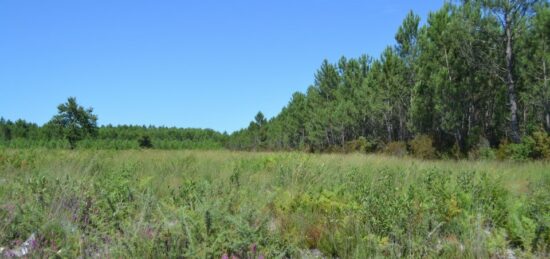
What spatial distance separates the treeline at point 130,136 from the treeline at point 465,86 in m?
43.5

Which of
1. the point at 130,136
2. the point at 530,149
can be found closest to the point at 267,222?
the point at 530,149

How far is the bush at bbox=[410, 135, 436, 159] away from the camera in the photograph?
27.8 metres

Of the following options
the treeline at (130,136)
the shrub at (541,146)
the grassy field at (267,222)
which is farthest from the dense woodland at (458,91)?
the treeline at (130,136)

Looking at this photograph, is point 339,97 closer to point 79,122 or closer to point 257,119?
point 79,122

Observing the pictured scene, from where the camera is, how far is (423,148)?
28.2 metres

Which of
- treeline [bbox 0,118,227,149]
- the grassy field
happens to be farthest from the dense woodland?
treeline [bbox 0,118,227,149]

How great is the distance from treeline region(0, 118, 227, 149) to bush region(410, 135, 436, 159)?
49009 mm

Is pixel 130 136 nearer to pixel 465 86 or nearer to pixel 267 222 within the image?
pixel 465 86

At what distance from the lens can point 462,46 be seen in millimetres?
26188

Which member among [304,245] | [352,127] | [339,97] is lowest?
[304,245]

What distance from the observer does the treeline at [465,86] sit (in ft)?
79.9

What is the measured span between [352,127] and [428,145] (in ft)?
66.9

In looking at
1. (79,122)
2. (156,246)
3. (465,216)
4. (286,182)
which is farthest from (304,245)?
(79,122)

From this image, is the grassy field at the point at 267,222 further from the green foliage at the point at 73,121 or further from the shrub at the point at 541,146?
the green foliage at the point at 73,121
